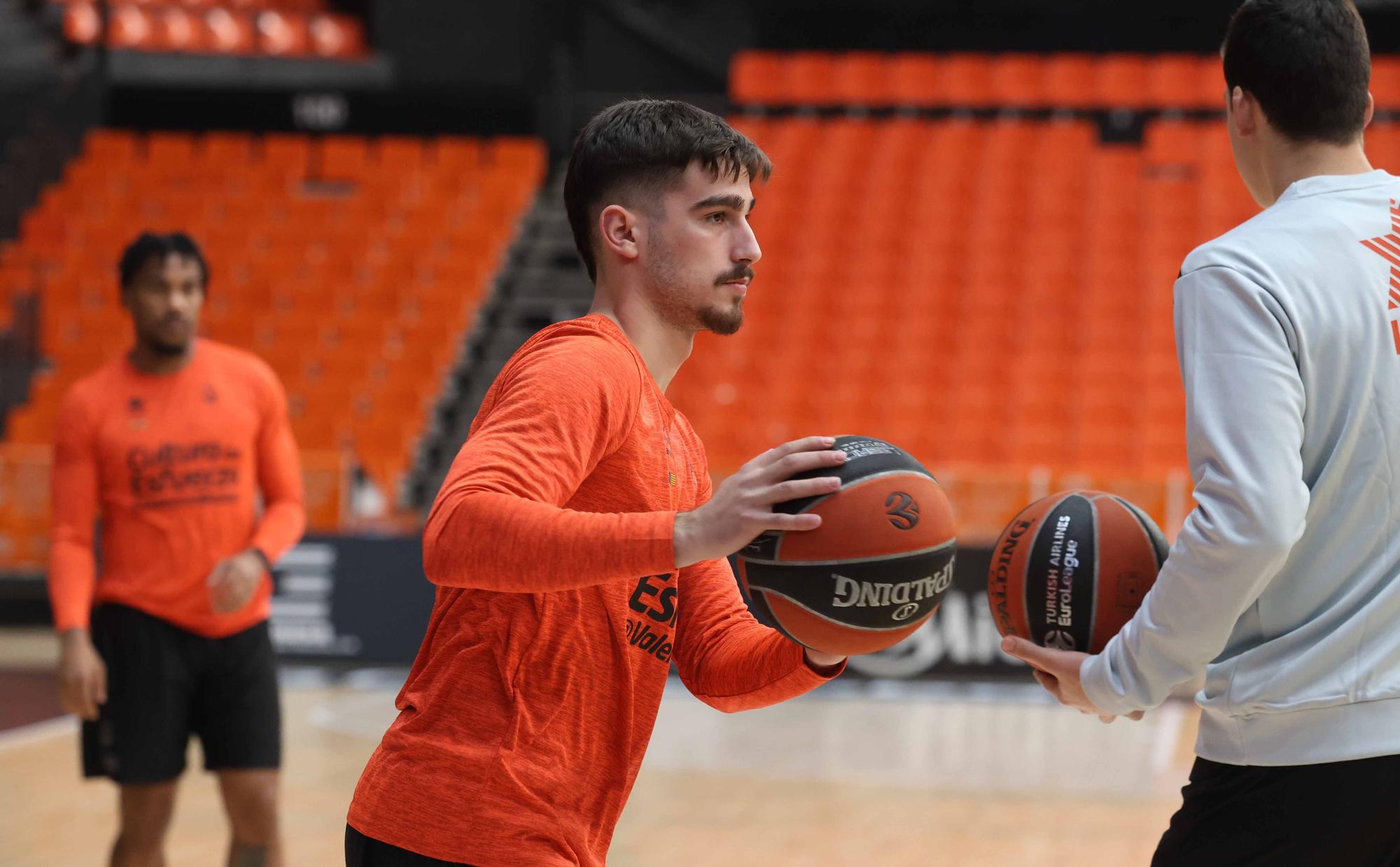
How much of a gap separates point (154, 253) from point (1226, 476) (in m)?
3.25

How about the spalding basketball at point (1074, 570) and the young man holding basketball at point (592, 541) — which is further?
the spalding basketball at point (1074, 570)

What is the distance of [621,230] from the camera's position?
2217mm

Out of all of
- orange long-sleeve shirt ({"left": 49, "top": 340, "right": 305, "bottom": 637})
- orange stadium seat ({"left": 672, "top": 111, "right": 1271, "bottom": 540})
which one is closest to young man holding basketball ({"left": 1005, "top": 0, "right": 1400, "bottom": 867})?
orange long-sleeve shirt ({"left": 49, "top": 340, "right": 305, "bottom": 637})

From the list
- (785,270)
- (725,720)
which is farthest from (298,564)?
(785,270)

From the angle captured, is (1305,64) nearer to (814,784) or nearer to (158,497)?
(158,497)

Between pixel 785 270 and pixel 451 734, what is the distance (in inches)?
438

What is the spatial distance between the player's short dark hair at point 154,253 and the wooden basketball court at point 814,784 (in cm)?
230

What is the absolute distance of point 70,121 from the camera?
1505 cm

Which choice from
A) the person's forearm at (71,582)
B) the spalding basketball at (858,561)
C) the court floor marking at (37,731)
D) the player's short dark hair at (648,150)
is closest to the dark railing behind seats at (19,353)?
the court floor marking at (37,731)

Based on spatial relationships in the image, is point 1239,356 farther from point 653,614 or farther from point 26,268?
point 26,268

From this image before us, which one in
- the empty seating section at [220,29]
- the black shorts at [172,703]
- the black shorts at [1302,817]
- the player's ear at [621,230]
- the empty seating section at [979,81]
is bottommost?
the black shorts at [172,703]

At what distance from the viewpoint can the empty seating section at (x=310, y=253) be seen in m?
11.9

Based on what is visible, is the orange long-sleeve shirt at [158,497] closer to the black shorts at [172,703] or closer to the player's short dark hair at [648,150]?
the black shorts at [172,703]

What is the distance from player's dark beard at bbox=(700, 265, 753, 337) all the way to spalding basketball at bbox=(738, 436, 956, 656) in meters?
0.25
